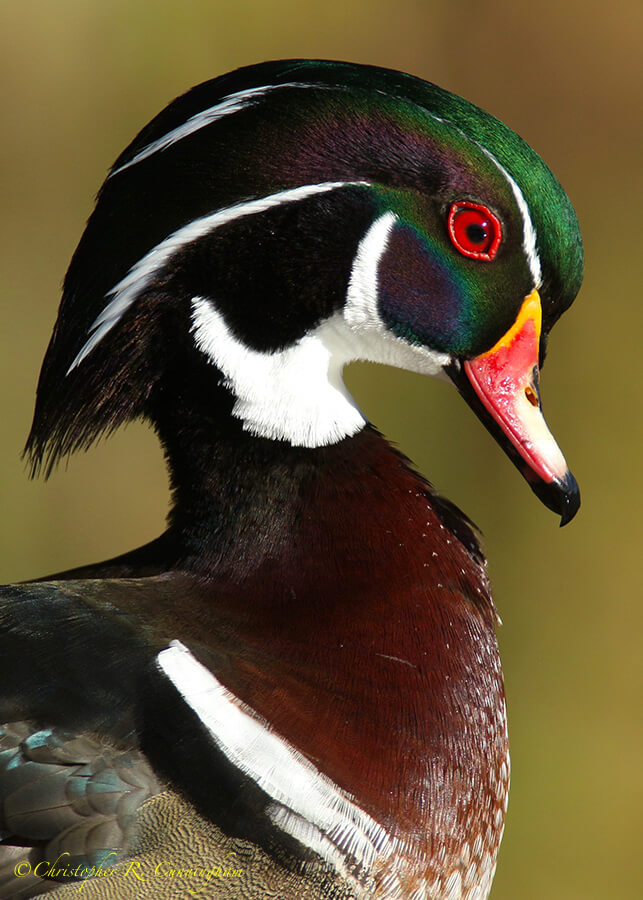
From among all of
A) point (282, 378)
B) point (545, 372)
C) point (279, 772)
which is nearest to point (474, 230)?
point (282, 378)

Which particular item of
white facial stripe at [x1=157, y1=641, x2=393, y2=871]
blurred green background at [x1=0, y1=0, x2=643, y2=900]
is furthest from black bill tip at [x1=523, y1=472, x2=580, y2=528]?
blurred green background at [x1=0, y1=0, x2=643, y2=900]

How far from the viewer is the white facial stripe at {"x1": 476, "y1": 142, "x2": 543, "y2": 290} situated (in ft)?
2.28

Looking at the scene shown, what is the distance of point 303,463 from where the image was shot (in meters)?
0.72

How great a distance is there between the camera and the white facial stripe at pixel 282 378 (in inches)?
27.5

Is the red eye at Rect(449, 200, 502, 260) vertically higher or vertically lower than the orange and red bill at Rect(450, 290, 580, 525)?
higher

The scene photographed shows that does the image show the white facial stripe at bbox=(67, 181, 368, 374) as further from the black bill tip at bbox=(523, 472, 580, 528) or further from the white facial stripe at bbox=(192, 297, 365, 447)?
the black bill tip at bbox=(523, 472, 580, 528)

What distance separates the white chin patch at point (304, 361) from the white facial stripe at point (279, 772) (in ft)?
0.53

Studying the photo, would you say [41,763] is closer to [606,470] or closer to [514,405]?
[514,405]

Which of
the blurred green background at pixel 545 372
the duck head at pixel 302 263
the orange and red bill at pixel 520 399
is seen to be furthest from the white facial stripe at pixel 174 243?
the blurred green background at pixel 545 372

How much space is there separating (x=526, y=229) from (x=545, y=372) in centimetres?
124

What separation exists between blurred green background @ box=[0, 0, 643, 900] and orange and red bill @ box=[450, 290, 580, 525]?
3.14ft

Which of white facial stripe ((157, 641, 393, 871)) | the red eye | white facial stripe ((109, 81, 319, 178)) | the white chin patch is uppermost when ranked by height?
white facial stripe ((109, 81, 319, 178))

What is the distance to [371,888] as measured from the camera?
0.63 meters

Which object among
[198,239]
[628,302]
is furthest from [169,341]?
[628,302]
